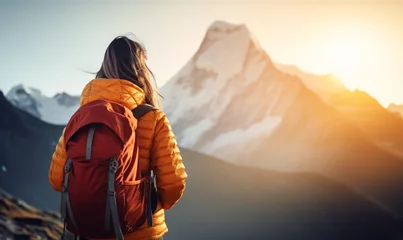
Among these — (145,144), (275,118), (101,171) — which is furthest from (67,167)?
(275,118)

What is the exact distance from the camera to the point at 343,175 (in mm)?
13719

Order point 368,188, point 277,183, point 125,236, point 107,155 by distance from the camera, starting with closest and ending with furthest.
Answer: point 107,155
point 125,236
point 368,188
point 277,183

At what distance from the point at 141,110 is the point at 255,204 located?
1330 centimetres

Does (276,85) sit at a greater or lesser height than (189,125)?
greater

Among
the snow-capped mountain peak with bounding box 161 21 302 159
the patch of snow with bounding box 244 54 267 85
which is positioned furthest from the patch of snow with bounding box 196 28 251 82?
the patch of snow with bounding box 244 54 267 85

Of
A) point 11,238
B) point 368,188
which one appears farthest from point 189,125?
point 11,238

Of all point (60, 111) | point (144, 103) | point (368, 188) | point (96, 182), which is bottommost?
point (60, 111)

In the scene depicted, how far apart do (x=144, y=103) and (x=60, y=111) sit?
1486 cm

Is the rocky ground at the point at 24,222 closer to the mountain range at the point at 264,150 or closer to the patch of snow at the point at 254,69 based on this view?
the mountain range at the point at 264,150

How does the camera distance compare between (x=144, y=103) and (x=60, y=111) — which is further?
(x=60, y=111)

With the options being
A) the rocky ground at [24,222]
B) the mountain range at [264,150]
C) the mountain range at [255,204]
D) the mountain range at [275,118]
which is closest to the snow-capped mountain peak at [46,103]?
the mountain range at [264,150]

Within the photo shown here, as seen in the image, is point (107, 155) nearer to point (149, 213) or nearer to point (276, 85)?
point (149, 213)

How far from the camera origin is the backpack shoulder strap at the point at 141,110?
6.36ft

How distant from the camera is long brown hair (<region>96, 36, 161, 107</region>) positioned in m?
2.06
